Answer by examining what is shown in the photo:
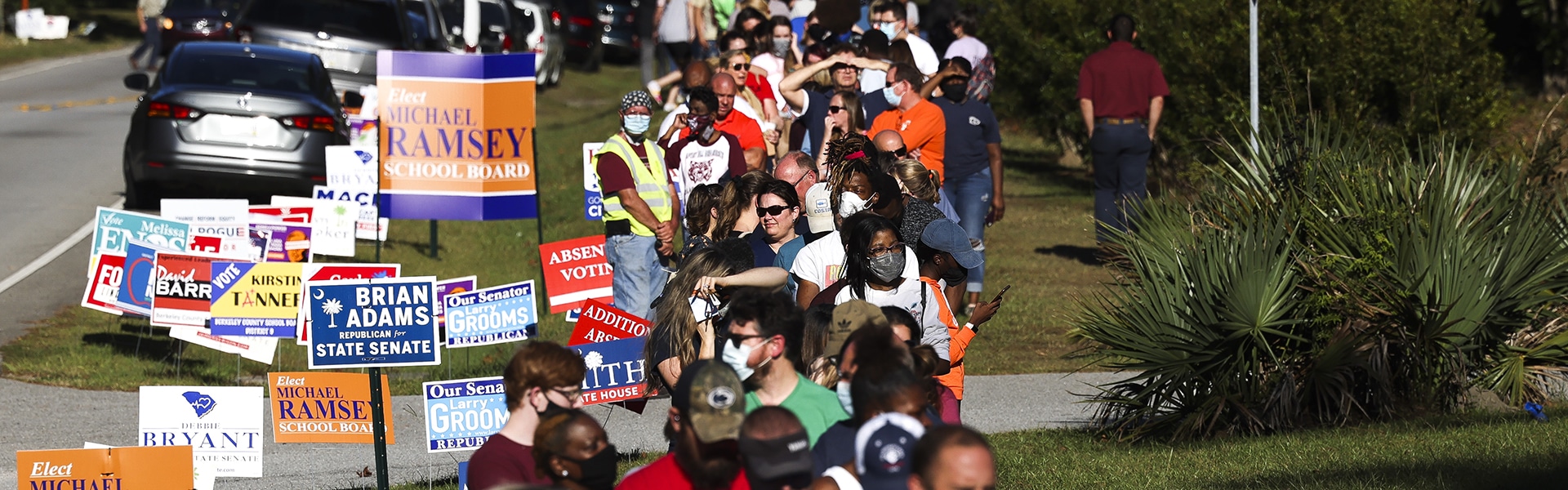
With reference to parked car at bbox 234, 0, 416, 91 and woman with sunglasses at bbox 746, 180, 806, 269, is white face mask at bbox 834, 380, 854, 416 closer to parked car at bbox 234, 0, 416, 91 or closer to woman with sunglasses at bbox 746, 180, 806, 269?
woman with sunglasses at bbox 746, 180, 806, 269

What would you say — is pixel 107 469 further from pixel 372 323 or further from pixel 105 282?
pixel 105 282

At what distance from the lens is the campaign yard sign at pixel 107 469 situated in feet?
19.4

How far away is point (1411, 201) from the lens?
887 cm

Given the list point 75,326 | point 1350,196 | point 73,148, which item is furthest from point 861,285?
point 73,148

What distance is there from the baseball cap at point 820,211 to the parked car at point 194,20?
20352 millimetres

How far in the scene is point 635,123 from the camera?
9.38 meters

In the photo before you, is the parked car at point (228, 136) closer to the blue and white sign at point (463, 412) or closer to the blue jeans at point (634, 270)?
the blue jeans at point (634, 270)

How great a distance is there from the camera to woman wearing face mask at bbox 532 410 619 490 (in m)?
4.10

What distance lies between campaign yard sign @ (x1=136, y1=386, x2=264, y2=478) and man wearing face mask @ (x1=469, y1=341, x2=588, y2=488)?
7.90 feet

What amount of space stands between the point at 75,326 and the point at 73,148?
10.4 m

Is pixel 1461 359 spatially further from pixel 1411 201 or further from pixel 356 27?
pixel 356 27

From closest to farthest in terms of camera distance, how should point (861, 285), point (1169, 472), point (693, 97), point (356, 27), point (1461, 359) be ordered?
point (861, 285) → point (1169, 472) → point (1461, 359) → point (693, 97) → point (356, 27)

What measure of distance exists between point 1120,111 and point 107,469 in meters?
8.61

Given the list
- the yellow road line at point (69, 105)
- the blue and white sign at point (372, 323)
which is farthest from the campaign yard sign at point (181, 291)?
the yellow road line at point (69, 105)
